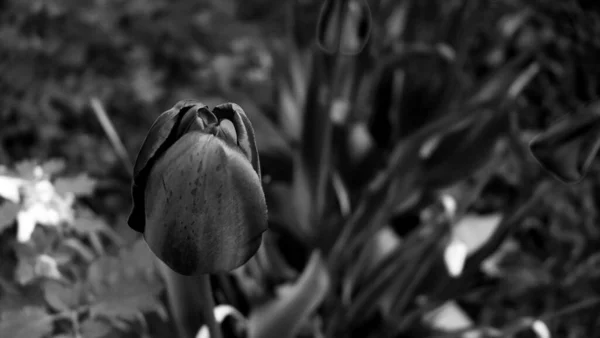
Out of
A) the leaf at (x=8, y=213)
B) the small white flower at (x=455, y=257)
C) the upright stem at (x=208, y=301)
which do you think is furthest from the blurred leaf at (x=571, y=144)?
the leaf at (x=8, y=213)

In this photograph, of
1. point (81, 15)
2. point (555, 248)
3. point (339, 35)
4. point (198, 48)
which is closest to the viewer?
point (339, 35)

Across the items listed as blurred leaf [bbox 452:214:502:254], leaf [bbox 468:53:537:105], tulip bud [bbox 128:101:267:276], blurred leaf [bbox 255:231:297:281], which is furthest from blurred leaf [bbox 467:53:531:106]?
tulip bud [bbox 128:101:267:276]

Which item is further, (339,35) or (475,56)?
(475,56)

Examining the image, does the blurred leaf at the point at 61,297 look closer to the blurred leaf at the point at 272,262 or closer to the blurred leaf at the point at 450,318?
the blurred leaf at the point at 272,262

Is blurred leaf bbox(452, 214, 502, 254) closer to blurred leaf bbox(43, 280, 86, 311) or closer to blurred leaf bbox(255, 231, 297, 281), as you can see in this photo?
blurred leaf bbox(255, 231, 297, 281)

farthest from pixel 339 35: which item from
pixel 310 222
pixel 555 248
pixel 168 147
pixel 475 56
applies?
pixel 475 56

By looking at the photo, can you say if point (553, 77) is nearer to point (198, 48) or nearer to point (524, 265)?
point (524, 265)
